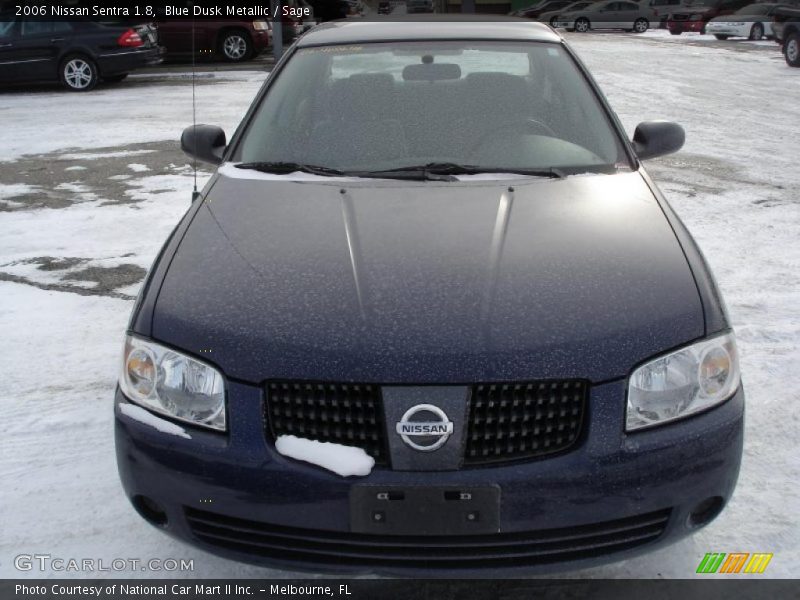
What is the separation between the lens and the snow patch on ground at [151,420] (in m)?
2.26

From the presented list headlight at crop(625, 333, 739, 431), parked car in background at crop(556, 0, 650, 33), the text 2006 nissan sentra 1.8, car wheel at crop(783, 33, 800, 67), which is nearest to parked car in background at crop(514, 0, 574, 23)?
parked car in background at crop(556, 0, 650, 33)

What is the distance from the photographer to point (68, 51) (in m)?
14.6

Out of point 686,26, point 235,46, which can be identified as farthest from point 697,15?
point 235,46

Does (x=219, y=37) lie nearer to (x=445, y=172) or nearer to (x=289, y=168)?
(x=289, y=168)

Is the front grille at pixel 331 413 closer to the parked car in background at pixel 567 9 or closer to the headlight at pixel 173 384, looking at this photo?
the headlight at pixel 173 384

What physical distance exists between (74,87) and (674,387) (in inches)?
567

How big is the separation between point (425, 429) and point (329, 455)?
240 mm

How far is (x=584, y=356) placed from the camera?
2.20 meters

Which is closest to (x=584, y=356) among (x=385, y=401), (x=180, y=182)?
(x=385, y=401)

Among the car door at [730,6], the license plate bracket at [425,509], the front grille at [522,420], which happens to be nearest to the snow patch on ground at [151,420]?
the license plate bracket at [425,509]

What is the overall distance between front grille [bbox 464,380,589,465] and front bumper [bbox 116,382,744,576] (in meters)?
0.03

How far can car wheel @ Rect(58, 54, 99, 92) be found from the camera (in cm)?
1466

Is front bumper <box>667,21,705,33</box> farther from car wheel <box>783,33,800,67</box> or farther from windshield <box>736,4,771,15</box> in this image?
car wheel <box>783,33,800,67</box>

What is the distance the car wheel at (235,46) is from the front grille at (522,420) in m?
18.2
